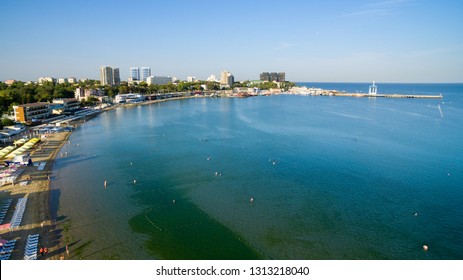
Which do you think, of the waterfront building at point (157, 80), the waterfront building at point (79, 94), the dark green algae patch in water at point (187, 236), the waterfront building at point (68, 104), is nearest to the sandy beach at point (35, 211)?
the dark green algae patch in water at point (187, 236)

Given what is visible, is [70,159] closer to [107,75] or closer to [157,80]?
[107,75]

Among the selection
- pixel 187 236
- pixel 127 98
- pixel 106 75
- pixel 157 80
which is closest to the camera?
pixel 187 236

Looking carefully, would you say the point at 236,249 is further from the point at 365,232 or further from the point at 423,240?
the point at 423,240

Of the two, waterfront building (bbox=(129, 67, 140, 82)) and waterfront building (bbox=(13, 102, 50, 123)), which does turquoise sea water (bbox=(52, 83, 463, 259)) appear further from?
waterfront building (bbox=(129, 67, 140, 82))

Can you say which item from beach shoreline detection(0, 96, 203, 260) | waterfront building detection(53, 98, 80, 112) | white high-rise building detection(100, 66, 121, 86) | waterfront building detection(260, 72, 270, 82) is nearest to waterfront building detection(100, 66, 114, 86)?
white high-rise building detection(100, 66, 121, 86)

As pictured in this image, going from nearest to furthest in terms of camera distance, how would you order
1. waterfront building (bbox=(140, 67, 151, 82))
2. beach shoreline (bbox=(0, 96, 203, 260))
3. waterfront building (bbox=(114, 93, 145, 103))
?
beach shoreline (bbox=(0, 96, 203, 260))
waterfront building (bbox=(114, 93, 145, 103))
waterfront building (bbox=(140, 67, 151, 82))

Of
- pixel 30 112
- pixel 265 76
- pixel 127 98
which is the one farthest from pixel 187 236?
pixel 265 76

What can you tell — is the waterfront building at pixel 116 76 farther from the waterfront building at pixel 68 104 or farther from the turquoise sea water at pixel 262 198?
the turquoise sea water at pixel 262 198
